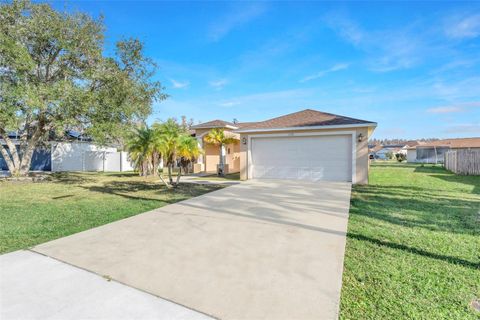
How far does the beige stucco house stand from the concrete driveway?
5925 millimetres

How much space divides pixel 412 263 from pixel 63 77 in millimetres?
18241

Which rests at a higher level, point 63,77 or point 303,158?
point 63,77

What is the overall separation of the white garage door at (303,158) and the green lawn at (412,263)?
5.50m

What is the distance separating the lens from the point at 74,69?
1441 cm

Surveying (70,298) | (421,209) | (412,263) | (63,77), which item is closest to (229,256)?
(70,298)

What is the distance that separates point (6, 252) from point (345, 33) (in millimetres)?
14945

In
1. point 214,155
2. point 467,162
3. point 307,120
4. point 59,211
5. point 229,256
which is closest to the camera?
point 229,256

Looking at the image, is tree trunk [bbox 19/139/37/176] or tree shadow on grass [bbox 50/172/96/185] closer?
tree trunk [bbox 19/139/37/176]

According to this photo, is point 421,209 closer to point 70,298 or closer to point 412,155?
point 70,298

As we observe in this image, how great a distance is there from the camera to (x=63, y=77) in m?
14.5

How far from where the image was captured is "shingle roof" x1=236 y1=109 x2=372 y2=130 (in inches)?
492

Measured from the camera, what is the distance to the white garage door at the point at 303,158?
1255 centimetres

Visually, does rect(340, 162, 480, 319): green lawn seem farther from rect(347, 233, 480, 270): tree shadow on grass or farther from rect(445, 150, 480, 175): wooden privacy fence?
rect(445, 150, 480, 175): wooden privacy fence

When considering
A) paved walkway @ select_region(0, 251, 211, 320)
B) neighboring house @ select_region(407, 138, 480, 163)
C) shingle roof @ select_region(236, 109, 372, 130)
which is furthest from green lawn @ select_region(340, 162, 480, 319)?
neighboring house @ select_region(407, 138, 480, 163)
